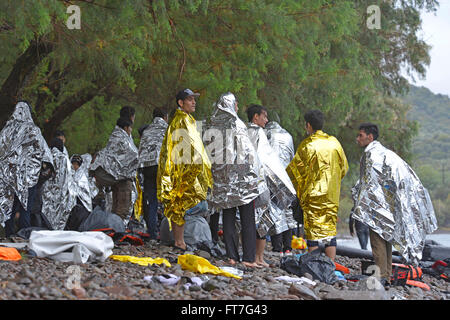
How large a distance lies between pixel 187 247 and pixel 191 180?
0.86 metres

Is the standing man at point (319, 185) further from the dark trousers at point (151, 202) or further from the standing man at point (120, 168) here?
the standing man at point (120, 168)

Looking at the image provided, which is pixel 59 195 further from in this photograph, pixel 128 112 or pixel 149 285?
pixel 149 285

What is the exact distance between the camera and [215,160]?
686 centimetres

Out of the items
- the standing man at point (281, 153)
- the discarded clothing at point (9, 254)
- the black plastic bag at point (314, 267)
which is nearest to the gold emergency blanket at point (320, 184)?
the black plastic bag at point (314, 267)

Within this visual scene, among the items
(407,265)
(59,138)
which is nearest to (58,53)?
(59,138)

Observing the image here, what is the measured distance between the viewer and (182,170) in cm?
704

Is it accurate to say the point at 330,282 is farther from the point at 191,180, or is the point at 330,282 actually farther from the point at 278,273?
the point at 191,180

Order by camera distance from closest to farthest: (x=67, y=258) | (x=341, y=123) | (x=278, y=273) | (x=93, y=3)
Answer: (x=67, y=258)
(x=278, y=273)
(x=93, y=3)
(x=341, y=123)

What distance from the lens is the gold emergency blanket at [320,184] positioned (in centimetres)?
697

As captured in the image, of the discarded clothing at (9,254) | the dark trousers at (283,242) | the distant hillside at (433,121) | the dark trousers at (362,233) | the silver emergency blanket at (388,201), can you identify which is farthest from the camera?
the distant hillside at (433,121)

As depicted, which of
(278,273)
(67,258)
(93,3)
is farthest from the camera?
(93,3)

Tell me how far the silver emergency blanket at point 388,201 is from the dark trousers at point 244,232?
3.45 feet

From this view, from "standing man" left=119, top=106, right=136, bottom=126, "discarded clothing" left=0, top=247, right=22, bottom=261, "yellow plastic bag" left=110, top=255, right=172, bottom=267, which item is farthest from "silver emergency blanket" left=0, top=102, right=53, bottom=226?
"yellow plastic bag" left=110, top=255, right=172, bottom=267

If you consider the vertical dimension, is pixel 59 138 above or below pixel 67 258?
above
